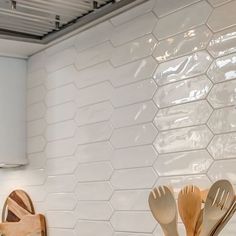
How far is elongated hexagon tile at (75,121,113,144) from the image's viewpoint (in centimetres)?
152

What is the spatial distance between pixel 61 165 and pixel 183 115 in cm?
61

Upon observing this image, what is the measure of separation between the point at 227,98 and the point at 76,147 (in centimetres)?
66

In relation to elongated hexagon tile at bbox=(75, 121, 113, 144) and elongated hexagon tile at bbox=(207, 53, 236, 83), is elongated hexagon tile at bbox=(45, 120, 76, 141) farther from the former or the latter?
elongated hexagon tile at bbox=(207, 53, 236, 83)

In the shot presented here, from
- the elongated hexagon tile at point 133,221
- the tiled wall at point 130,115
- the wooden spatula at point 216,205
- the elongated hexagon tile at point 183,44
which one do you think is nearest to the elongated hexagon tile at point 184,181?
the tiled wall at point 130,115

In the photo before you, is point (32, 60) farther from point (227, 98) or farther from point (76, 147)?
point (227, 98)

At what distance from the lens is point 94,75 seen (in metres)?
1.60

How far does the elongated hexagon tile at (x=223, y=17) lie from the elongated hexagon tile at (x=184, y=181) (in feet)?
1.21

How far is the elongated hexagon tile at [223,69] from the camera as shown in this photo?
1146 millimetres

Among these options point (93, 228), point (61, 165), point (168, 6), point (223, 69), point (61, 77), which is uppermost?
point (168, 6)

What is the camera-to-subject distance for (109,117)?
1519mm

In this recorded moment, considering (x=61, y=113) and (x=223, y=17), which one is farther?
(x=61, y=113)

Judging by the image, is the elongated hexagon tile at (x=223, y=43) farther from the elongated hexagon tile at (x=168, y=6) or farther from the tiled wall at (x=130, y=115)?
the elongated hexagon tile at (x=168, y=6)

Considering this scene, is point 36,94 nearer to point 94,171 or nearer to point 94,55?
point 94,55

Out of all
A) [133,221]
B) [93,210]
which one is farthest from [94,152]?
[133,221]
